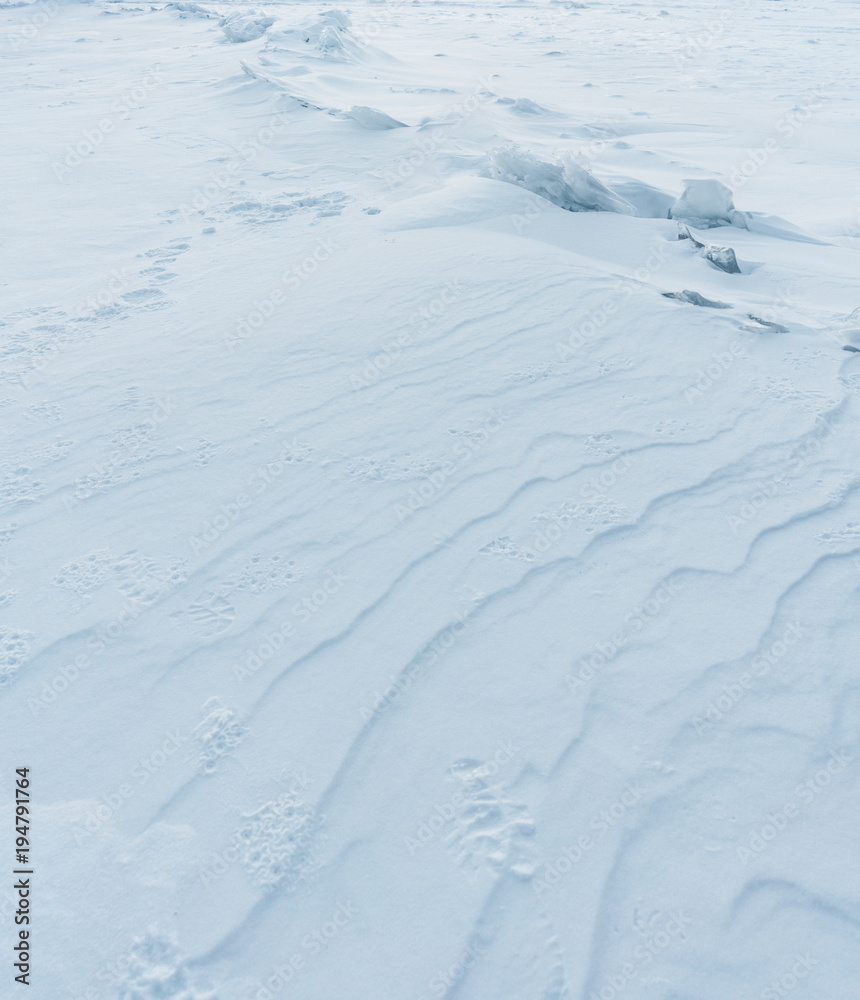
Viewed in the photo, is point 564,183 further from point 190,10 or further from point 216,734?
point 190,10

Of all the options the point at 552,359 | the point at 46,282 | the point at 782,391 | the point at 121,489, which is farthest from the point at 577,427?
the point at 46,282

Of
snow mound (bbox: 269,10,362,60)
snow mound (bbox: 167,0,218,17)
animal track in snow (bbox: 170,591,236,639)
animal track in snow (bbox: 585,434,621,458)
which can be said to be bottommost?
animal track in snow (bbox: 170,591,236,639)

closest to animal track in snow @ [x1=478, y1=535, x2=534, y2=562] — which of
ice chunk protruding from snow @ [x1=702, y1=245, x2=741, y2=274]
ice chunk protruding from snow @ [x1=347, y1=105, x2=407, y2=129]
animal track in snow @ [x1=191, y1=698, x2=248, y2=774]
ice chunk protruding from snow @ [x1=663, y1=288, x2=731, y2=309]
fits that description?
animal track in snow @ [x1=191, y1=698, x2=248, y2=774]

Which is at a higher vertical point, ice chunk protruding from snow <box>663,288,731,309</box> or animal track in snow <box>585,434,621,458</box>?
ice chunk protruding from snow <box>663,288,731,309</box>

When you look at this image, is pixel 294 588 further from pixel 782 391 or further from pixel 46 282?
pixel 46 282

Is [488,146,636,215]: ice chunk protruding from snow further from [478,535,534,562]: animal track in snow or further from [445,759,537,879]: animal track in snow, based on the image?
[445,759,537,879]: animal track in snow

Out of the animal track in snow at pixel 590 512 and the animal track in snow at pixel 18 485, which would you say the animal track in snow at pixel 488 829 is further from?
the animal track in snow at pixel 18 485

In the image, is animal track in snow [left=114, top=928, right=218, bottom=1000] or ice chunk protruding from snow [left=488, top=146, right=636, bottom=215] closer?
animal track in snow [left=114, top=928, right=218, bottom=1000]
